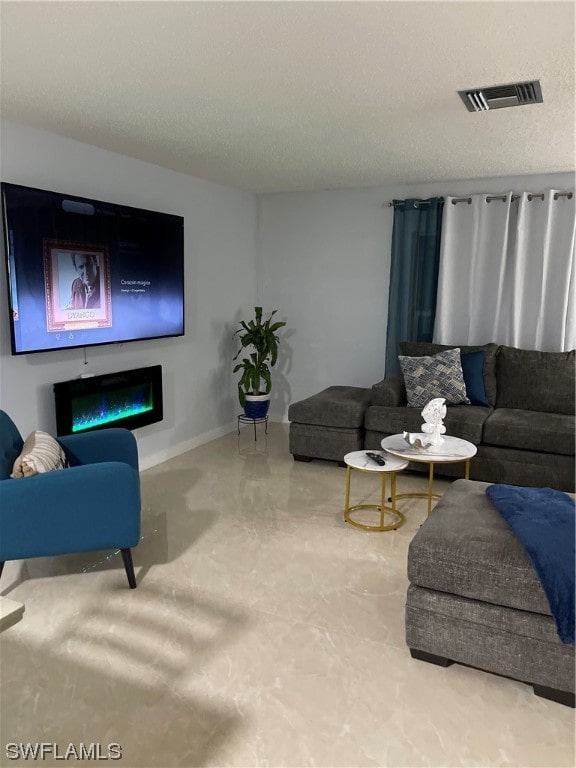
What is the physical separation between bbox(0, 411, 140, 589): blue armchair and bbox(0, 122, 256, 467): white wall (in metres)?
0.86

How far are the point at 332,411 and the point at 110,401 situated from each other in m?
1.73

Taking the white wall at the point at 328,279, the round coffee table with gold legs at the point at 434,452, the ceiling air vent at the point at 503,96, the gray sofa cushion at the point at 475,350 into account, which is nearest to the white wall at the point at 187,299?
the white wall at the point at 328,279

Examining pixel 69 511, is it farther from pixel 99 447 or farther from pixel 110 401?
pixel 110 401

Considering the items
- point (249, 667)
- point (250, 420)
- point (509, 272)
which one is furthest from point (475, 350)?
point (249, 667)

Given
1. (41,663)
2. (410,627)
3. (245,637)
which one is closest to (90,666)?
(41,663)

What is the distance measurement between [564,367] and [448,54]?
2933 millimetres

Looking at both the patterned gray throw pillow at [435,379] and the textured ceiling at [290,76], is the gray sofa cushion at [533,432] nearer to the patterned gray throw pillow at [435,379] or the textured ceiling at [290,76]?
the patterned gray throw pillow at [435,379]

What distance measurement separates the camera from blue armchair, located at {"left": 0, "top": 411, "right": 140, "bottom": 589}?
258cm

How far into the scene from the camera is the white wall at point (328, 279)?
552 cm

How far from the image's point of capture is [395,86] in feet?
8.67

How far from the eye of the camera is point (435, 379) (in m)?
4.59

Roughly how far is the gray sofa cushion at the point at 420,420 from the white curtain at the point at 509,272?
968 millimetres

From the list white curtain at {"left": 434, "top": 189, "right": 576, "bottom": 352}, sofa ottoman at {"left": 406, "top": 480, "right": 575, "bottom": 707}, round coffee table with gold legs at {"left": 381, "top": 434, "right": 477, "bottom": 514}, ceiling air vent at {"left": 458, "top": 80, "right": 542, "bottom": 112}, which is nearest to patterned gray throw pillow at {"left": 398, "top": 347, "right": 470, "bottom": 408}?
white curtain at {"left": 434, "top": 189, "right": 576, "bottom": 352}

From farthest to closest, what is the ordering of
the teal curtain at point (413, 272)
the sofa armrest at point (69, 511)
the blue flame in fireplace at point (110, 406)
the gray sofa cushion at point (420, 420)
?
the teal curtain at point (413, 272), the gray sofa cushion at point (420, 420), the blue flame in fireplace at point (110, 406), the sofa armrest at point (69, 511)
